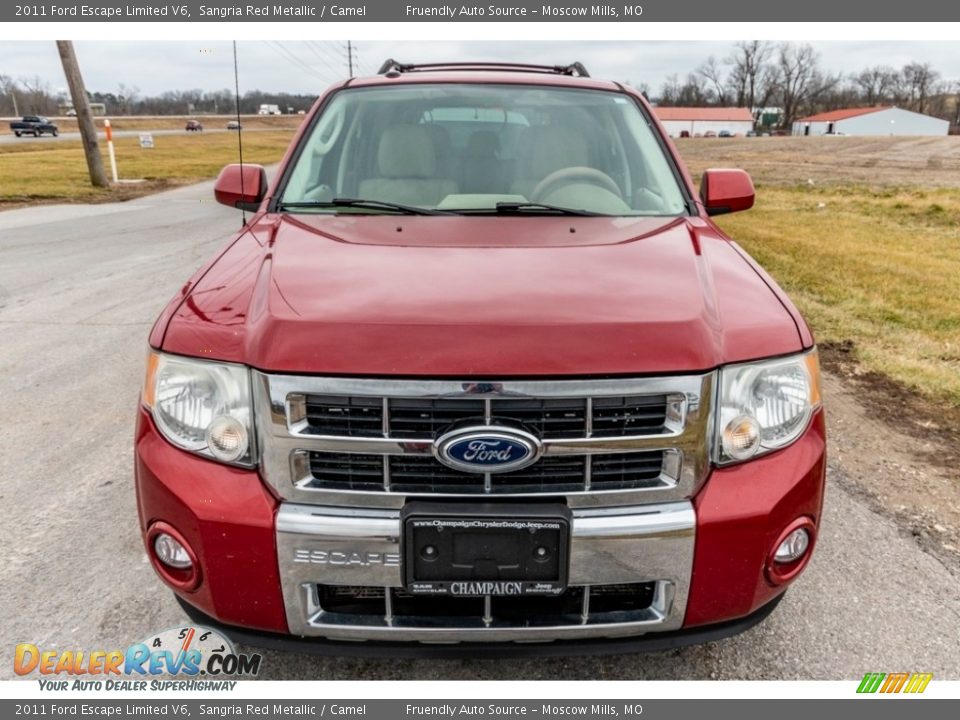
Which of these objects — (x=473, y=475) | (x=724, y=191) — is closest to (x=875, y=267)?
(x=724, y=191)

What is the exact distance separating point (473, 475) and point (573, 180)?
1686 millimetres

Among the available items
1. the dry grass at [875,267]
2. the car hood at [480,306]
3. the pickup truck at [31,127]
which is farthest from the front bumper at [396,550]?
the pickup truck at [31,127]

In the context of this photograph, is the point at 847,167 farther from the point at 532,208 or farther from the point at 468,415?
the point at 468,415

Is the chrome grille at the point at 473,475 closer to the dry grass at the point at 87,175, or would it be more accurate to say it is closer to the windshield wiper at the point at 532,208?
the windshield wiper at the point at 532,208

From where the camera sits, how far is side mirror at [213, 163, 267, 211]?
336cm

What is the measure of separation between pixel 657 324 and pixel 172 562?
1456 mm

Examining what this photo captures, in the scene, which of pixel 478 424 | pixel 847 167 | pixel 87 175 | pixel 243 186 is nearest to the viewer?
pixel 478 424

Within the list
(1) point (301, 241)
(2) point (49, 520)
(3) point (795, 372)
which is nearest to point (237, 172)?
(1) point (301, 241)

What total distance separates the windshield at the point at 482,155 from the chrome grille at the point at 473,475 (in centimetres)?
127

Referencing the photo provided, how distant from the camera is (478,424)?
6.00ft

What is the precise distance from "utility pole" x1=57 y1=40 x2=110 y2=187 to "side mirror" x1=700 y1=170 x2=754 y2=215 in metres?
18.7

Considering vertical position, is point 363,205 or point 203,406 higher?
point 363,205

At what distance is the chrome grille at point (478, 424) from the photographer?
5.95 feet
